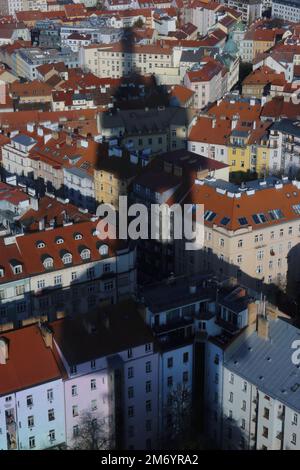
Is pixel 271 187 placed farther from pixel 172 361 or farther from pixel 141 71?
pixel 141 71

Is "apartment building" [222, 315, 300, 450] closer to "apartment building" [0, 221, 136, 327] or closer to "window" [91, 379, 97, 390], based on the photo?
"window" [91, 379, 97, 390]

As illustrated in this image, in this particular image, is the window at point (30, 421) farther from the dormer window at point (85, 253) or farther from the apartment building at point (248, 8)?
the apartment building at point (248, 8)

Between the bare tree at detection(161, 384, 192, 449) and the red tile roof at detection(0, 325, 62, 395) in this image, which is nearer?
the red tile roof at detection(0, 325, 62, 395)

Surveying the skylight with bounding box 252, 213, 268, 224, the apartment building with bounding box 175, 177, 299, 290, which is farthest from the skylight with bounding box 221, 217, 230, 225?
the skylight with bounding box 252, 213, 268, 224

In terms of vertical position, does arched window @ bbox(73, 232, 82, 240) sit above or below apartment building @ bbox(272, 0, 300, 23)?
below

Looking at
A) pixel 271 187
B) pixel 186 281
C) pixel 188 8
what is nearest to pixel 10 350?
pixel 186 281

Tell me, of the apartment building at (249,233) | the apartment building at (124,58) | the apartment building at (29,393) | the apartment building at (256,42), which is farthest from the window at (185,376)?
the apartment building at (256,42)
